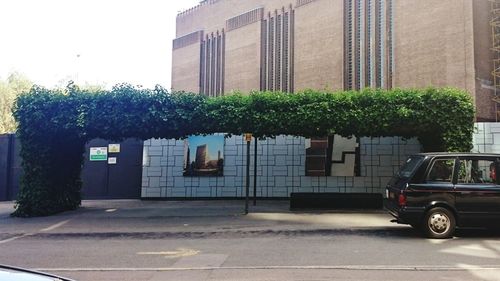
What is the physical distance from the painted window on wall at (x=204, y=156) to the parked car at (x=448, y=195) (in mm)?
9594

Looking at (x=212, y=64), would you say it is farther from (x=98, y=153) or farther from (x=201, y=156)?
(x=201, y=156)

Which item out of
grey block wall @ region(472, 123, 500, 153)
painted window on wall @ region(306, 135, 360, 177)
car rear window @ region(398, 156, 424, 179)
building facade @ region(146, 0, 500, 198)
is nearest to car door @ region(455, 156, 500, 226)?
car rear window @ region(398, 156, 424, 179)

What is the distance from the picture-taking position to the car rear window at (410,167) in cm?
1007

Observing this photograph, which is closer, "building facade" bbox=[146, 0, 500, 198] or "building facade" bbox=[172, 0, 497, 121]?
"building facade" bbox=[146, 0, 500, 198]

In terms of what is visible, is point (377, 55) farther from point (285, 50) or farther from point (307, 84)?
point (285, 50)

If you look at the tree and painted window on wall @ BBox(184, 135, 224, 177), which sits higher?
the tree

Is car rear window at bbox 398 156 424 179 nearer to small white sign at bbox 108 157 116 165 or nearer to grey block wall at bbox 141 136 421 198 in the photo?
grey block wall at bbox 141 136 421 198

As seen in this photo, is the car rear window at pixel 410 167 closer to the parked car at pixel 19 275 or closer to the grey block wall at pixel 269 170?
the grey block wall at pixel 269 170

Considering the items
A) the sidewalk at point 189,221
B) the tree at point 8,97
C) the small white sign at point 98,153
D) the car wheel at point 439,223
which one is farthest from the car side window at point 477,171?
the tree at point 8,97

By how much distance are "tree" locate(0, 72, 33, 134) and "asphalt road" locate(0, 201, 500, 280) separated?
2435cm

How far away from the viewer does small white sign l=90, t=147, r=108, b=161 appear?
19.5 metres

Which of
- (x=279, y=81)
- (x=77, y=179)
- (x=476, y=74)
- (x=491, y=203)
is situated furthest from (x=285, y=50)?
(x=491, y=203)

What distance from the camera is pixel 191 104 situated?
13.9 meters

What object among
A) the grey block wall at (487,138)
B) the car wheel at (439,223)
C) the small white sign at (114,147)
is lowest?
the car wheel at (439,223)
